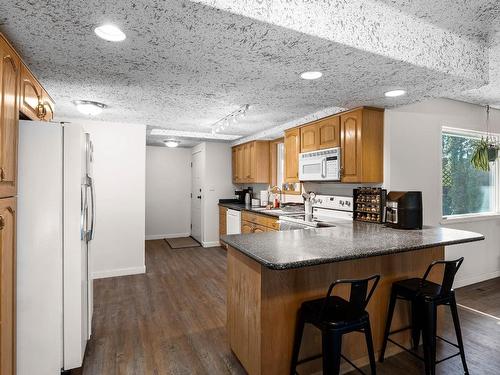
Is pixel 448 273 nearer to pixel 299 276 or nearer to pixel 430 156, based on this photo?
pixel 299 276

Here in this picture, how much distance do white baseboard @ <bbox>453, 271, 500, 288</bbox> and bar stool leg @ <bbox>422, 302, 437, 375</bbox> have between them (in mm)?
2141

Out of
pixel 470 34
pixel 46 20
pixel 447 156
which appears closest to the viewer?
pixel 46 20

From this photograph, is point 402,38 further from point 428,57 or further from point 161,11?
point 161,11

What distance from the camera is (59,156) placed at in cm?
198

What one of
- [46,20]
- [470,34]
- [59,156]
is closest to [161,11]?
[46,20]

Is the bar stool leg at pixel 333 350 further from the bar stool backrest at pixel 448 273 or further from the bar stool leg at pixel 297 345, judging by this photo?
the bar stool backrest at pixel 448 273

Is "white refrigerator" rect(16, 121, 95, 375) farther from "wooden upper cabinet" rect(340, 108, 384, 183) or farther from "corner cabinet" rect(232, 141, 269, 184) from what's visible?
"corner cabinet" rect(232, 141, 269, 184)

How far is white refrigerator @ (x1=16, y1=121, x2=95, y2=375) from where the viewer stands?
1.87 meters

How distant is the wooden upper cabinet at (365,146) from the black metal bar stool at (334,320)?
5.11ft

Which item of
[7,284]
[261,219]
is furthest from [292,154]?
[7,284]

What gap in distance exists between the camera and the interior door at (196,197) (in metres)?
6.35

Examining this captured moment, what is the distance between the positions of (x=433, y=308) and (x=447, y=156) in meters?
2.52

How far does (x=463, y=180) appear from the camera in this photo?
3.90m

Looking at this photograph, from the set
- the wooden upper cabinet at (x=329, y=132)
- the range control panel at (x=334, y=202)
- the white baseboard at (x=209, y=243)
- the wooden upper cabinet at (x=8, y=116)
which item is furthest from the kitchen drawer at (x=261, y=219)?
the wooden upper cabinet at (x=8, y=116)
